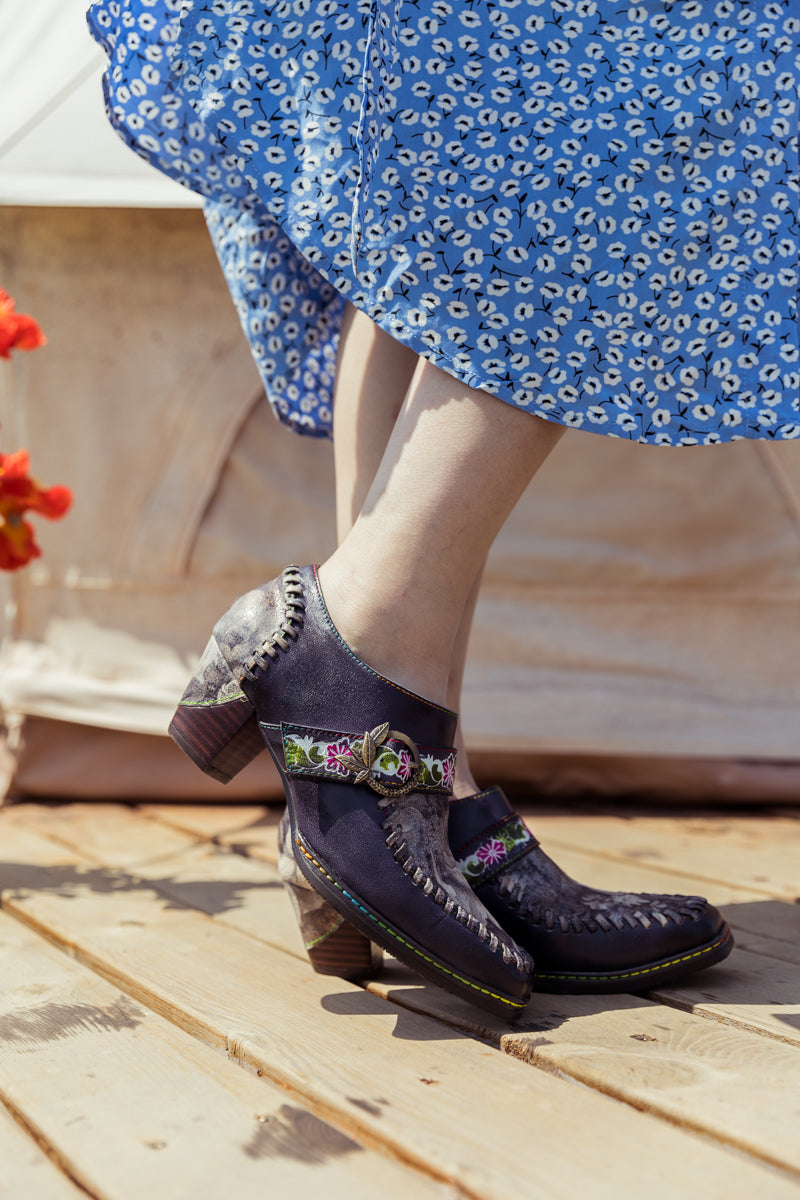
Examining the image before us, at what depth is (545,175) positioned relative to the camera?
2.32 ft

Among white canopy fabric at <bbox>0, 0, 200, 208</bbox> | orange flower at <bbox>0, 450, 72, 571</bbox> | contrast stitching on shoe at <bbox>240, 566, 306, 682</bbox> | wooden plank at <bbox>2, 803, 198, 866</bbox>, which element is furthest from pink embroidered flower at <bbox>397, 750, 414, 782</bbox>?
white canopy fabric at <bbox>0, 0, 200, 208</bbox>

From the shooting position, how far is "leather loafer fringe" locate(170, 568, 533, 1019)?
67cm

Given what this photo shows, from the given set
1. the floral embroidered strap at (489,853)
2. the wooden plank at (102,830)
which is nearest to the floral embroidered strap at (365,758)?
the floral embroidered strap at (489,853)

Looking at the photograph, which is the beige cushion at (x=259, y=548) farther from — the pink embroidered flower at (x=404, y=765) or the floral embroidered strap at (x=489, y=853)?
the pink embroidered flower at (x=404, y=765)

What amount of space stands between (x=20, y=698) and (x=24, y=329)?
63 cm

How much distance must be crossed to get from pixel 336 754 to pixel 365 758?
0.8 inches

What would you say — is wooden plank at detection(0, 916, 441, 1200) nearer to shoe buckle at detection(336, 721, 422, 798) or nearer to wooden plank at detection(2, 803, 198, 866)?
shoe buckle at detection(336, 721, 422, 798)

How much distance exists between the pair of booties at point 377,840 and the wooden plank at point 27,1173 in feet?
0.71

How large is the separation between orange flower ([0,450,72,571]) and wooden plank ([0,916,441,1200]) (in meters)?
0.41

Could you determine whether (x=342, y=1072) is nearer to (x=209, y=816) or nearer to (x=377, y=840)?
(x=377, y=840)

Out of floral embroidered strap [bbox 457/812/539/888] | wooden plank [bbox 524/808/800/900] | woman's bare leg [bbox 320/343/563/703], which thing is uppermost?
woman's bare leg [bbox 320/343/563/703]

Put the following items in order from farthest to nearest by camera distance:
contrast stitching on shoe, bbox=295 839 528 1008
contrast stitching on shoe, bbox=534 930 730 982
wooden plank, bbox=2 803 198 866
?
wooden plank, bbox=2 803 198 866, contrast stitching on shoe, bbox=534 930 730 982, contrast stitching on shoe, bbox=295 839 528 1008

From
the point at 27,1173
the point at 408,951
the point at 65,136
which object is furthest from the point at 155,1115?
the point at 65,136

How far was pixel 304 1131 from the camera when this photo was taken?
0.55 m
